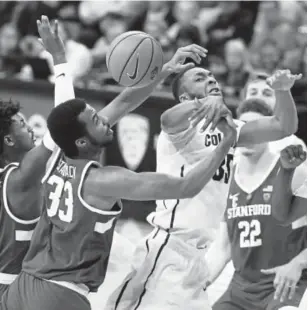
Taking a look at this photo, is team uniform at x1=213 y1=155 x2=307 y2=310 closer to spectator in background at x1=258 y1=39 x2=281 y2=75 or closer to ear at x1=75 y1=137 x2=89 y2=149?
ear at x1=75 y1=137 x2=89 y2=149

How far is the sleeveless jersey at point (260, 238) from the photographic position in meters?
5.94

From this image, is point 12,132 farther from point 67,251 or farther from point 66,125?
point 67,251

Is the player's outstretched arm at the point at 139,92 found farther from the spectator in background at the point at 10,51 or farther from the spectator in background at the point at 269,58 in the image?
the spectator in background at the point at 10,51

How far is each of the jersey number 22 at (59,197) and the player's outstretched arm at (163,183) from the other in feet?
0.73

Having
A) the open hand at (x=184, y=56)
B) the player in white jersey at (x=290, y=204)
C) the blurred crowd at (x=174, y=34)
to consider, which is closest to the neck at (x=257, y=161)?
the player in white jersey at (x=290, y=204)

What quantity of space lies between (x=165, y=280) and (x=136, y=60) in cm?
134

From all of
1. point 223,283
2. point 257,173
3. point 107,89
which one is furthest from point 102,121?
point 107,89

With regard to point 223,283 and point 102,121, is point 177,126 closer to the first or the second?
point 102,121

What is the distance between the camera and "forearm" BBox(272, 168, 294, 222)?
17.7 ft

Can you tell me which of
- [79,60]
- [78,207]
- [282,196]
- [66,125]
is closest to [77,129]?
[66,125]

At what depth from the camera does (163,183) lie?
4.28 m

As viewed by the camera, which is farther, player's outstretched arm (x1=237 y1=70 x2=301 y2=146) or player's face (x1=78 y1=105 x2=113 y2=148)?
player's outstretched arm (x1=237 y1=70 x2=301 y2=146)

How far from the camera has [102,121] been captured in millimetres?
4562

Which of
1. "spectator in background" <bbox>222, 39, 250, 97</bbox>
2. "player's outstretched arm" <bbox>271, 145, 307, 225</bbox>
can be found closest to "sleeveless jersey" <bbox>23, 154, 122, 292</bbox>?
"player's outstretched arm" <bbox>271, 145, 307, 225</bbox>
